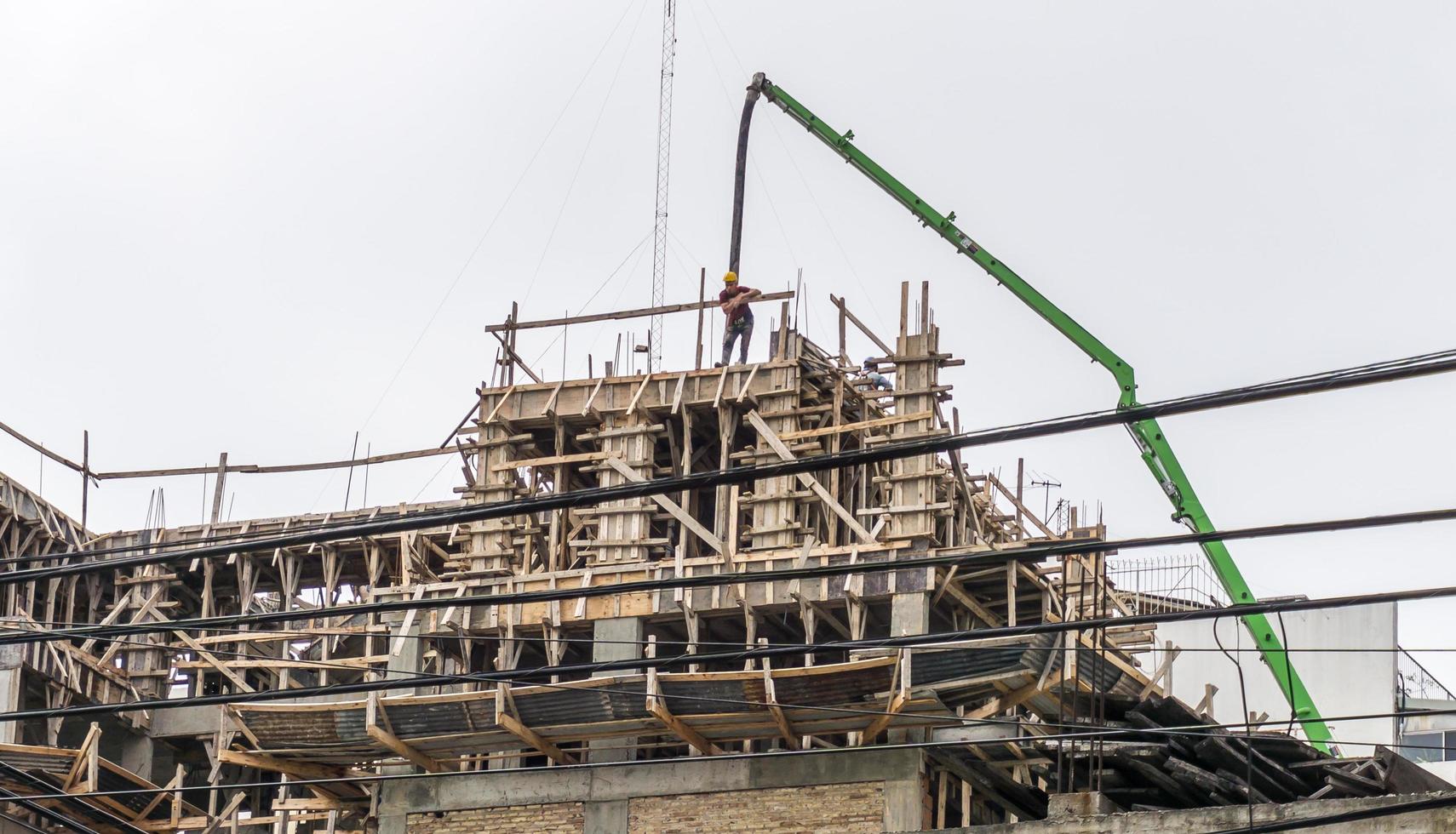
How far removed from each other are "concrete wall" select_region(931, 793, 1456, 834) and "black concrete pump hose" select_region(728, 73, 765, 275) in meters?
19.4

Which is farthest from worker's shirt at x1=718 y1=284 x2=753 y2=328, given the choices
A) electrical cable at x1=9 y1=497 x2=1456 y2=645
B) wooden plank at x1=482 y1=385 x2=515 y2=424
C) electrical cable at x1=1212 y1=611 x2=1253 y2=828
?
electrical cable at x1=9 y1=497 x2=1456 y2=645

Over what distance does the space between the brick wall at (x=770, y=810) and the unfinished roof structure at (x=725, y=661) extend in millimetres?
41

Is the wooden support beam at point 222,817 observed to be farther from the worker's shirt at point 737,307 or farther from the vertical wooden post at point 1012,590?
the vertical wooden post at point 1012,590

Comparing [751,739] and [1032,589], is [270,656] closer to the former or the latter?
[751,739]

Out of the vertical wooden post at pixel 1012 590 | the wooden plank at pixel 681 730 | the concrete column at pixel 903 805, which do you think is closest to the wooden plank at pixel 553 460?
the wooden plank at pixel 681 730

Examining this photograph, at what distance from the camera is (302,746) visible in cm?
3572

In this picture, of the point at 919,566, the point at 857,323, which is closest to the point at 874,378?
the point at 857,323

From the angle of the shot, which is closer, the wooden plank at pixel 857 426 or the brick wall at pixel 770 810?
the brick wall at pixel 770 810

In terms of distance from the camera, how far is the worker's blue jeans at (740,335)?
39031mm

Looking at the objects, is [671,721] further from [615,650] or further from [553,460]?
[553,460]

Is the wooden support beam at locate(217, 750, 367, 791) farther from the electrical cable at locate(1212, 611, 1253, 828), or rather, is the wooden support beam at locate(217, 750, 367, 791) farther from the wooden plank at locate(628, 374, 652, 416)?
the electrical cable at locate(1212, 611, 1253, 828)

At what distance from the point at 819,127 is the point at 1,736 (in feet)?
70.2

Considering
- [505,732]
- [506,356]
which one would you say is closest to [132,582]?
[506,356]

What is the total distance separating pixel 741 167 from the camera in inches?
1865
